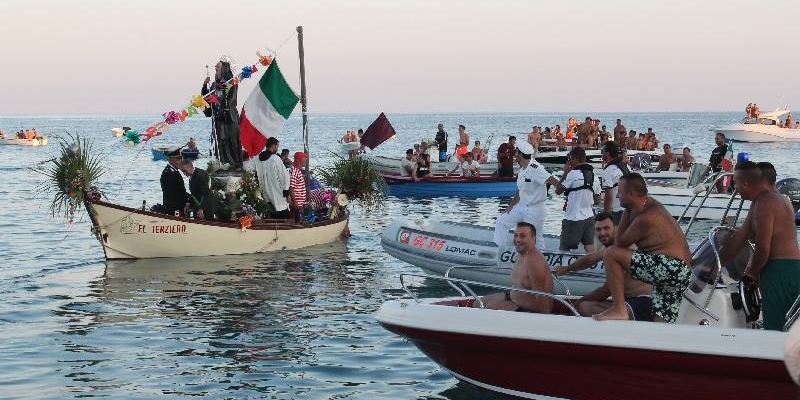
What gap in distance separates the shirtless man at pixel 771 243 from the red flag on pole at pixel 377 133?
23.6 metres

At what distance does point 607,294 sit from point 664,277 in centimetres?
97

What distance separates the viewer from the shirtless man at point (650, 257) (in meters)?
8.66

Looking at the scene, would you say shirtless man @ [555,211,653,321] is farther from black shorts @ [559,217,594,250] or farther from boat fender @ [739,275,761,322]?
black shorts @ [559,217,594,250]

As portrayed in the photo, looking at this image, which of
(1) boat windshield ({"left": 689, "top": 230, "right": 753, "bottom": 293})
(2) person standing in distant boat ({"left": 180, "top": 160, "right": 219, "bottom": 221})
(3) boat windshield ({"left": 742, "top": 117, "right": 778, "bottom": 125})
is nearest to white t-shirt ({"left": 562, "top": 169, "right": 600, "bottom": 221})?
(1) boat windshield ({"left": 689, "top": 230, "right": 753, "bottom": 293})

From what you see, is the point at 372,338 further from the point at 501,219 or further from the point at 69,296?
the point at 69,296

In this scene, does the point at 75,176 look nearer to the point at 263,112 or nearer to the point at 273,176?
the point at 273,176

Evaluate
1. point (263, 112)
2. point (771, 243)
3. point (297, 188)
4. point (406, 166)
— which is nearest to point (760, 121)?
point (406, 166)

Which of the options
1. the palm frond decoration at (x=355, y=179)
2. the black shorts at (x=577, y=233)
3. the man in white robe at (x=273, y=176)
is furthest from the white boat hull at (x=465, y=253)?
the palm frond decoration at (x=355, y=179)

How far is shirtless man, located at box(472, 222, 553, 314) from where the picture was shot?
962cm

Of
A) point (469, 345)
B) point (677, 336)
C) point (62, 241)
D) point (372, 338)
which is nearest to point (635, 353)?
point (677, 336)

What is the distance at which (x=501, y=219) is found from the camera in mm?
14438

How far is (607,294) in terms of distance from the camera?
9.58m

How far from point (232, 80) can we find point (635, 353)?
13.6 meters

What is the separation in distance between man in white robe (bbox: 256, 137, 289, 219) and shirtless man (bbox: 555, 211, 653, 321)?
31.2 feet
